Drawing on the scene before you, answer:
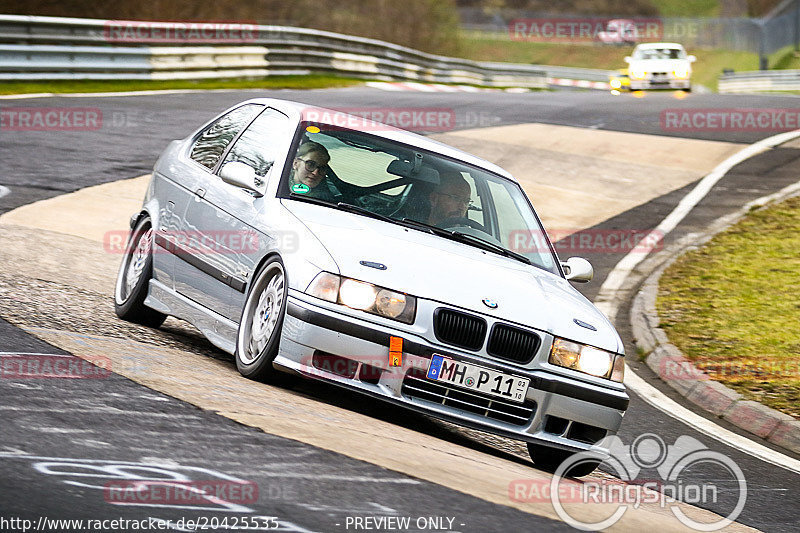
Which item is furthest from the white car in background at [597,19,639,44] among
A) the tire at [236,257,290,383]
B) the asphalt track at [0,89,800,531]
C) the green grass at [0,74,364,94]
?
the tire at [236,257,290,383]

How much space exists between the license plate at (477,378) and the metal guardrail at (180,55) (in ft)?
59.5

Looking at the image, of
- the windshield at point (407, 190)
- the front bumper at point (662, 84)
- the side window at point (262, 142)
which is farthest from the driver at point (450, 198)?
the front bumper at point (662, 84)

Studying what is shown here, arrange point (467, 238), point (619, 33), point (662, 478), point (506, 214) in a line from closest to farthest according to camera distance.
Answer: point (662, 478) → point (467, 238) → point (506, 214) → point (619, 33)

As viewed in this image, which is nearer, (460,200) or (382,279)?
(382,279)

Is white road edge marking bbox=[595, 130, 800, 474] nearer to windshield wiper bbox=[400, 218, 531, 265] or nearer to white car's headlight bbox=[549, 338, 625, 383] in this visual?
white car's headlight bbox=[549, 338, 625, 383]

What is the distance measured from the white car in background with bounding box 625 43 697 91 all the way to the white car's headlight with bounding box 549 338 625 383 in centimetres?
3217

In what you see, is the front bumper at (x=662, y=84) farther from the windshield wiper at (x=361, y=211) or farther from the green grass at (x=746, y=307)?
the windshield wiper at (x=361, y=211)

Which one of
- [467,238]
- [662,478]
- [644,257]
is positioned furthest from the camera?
[644,257]

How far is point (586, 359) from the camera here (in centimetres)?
642

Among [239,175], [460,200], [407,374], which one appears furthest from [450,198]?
[407,374]

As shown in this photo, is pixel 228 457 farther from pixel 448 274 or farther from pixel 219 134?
pixel 219 134

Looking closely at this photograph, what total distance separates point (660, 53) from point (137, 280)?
106 ft

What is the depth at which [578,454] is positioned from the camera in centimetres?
659

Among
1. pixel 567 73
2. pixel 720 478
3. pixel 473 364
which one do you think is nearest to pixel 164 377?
pixel 473 364
